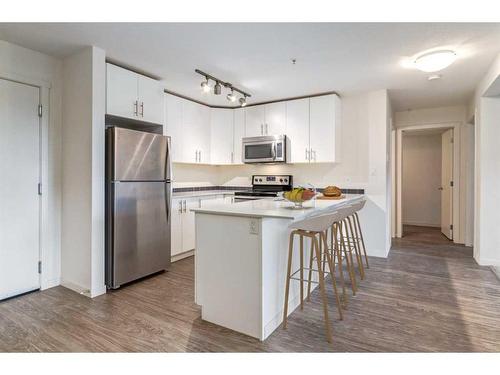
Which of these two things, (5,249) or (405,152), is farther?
(405,152)

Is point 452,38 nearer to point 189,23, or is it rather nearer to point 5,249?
point 189,23

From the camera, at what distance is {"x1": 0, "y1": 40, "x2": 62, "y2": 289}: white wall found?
111 inches

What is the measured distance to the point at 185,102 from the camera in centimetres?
414

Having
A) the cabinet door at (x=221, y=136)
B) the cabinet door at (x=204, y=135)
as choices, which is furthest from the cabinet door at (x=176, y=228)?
the cabinet door at (x=221, y=136)

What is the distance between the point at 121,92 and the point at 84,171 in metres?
0.88

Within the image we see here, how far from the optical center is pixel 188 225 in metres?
3.96

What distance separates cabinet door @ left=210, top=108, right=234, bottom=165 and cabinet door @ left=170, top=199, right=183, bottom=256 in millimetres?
1179

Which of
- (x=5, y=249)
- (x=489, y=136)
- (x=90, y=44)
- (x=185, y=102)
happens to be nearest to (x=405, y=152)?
(x=489, y=136)

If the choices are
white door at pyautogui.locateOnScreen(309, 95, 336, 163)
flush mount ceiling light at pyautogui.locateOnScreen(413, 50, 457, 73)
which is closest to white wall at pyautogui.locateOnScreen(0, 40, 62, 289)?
white door at pyautogui.locateOnScreen(309, 95, 336, 163)

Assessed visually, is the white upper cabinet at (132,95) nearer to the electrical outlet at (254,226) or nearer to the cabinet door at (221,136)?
the cabinet door at (221,136)

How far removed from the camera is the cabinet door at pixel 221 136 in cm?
468

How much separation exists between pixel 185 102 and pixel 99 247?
2.34 meters

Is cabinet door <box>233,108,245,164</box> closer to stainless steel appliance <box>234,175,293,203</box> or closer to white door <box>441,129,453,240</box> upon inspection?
stainless steel appliance <box>234,175,293,203</box>
